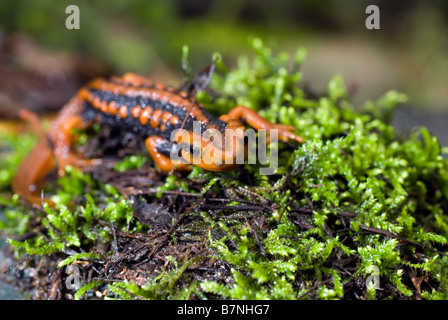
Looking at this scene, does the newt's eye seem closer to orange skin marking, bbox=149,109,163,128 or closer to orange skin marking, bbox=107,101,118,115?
orange skin marking, bbox=149,109,163,128

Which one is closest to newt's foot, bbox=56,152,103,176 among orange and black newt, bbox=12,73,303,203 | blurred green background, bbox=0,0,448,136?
orange and black newt, bbox=12,73,303,203

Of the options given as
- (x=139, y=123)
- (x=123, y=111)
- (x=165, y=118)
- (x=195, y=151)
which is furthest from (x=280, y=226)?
(x=123, y=111)

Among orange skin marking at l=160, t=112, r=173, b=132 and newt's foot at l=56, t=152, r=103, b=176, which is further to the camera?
newt's foot at l=56, t=152, r=103, b=176

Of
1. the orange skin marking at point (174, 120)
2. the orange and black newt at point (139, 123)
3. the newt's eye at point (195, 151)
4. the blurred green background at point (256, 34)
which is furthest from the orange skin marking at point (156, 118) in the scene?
the blurred green background at point (256, 34)

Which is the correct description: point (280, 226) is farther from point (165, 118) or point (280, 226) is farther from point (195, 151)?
point (165, 118)

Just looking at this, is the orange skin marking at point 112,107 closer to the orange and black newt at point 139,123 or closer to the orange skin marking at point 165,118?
the orange and black newt at point 139,123

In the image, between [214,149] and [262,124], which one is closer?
[214,149]
